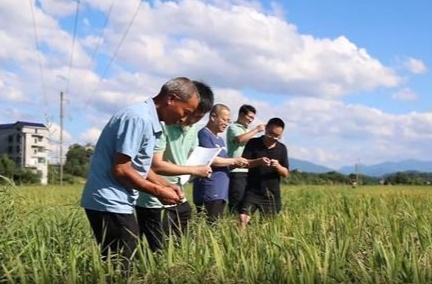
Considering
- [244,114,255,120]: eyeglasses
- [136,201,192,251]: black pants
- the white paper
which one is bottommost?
[136,201,192,251]: black pants

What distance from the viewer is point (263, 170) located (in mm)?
7227

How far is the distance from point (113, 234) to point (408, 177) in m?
39.1

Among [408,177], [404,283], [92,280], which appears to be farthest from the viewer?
[408,177]

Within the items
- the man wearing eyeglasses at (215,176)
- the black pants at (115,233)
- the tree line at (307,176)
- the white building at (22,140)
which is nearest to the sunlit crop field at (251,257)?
the black pants at (115,233)

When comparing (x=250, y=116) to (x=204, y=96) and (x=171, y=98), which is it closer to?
(x=204, y=96)

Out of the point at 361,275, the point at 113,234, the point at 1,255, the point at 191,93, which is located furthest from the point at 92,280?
the point at 361,275

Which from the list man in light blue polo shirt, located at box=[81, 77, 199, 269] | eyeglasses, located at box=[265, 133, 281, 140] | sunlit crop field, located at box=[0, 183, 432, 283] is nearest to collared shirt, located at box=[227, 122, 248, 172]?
eyeglasses, located at box=[265, 133, 281, 140]

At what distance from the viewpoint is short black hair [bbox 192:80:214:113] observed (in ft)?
15.2

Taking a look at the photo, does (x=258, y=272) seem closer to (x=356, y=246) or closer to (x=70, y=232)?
(x=356, y=246)

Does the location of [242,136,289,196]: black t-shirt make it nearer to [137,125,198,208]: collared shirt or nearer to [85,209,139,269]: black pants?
[137,125,198,208]: collared shirt

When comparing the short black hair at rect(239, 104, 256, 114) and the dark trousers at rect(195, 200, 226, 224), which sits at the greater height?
the short black hair at rect(239, 104, 256, 114)

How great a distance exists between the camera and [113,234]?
13.4ft

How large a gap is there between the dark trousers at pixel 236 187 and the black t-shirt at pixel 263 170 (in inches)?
8.2

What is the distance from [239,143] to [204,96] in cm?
293
